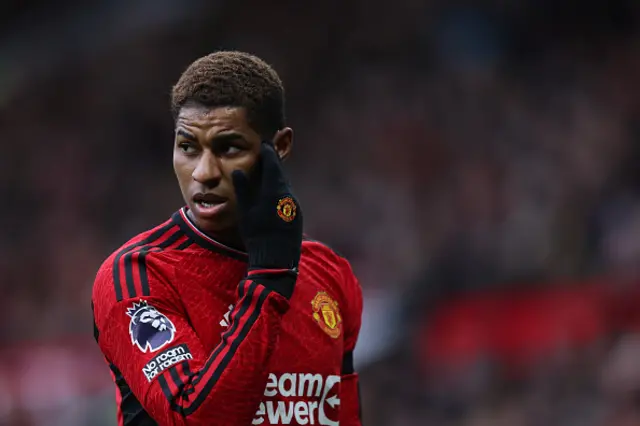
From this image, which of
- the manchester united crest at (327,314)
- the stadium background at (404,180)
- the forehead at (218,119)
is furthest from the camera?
the stadium background at (404,180)

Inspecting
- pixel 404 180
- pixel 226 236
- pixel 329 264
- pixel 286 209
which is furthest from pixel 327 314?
pixel 404 180

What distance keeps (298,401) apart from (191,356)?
37 centimetres

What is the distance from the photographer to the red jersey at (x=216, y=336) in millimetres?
2363

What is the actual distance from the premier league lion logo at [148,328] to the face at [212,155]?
0.89ft

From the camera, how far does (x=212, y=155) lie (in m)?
2.56

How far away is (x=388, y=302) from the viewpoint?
332 inches

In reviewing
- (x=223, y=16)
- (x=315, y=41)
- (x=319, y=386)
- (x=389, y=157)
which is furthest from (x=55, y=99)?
(x=319, y=386)

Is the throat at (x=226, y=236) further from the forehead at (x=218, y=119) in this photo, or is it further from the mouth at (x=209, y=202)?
the forehead at (x=218, y=119)

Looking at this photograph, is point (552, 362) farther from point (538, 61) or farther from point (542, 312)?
point (538, 61)

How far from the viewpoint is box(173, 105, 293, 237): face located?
255 cm

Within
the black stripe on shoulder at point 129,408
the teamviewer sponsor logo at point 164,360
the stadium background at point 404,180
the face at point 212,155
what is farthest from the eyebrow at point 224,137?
the stadium background at point 404,180

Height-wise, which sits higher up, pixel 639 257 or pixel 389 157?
pixel 389 157

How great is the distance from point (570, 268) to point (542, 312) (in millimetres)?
404

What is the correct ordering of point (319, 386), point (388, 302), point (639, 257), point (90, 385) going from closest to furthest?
1. point (319, 386)
2. point (639, 257)
3. point (388, 302)
4. point (90, 385)
